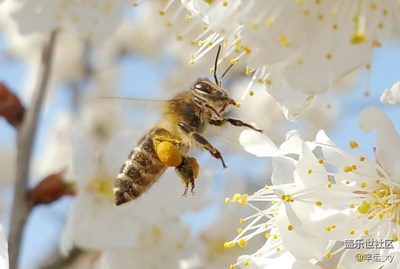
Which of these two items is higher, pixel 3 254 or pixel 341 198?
pixel 341 198

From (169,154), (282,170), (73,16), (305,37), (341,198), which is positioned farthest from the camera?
(73,16)

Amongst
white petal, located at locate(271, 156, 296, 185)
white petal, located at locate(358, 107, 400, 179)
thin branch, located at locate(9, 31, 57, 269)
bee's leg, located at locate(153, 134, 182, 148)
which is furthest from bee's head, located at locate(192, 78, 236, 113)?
thin branch, located at locate(9, 31, 57, 269)

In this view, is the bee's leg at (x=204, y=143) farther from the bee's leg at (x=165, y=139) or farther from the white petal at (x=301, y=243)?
the white petal at (x=301, y=243)

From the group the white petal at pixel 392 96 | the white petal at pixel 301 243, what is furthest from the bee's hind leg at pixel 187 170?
the white petal at pixel 392 96

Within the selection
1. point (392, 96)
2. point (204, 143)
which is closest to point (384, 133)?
point (392, 96)

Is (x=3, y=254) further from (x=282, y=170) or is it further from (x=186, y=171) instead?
(x=282, y=170)

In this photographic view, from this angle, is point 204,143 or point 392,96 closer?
point 392,96

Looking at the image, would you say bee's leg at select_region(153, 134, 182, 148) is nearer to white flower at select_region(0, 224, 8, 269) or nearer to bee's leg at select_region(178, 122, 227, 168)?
bee's leg at select_region(178, 122, 227, 168)
